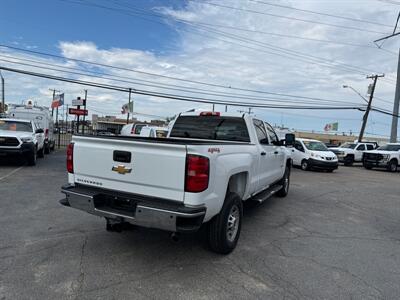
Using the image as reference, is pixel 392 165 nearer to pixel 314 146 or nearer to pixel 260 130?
pixel 314 146

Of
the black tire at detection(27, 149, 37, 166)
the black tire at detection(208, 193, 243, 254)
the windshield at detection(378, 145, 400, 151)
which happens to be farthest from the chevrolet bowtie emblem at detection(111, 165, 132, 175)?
the windshield at detection(378, 145, 400, 151)

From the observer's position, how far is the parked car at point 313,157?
17203 millimetres

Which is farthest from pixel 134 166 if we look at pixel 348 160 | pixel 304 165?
pixel 348 160

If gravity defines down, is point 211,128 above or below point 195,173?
above

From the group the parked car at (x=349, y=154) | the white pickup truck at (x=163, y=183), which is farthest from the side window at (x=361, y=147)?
the white pickup truck at (x=163, y=183)

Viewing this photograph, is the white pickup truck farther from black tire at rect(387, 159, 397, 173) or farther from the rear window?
black tire at rect(387, 159, 397, 173)

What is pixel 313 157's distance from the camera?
17.4 m

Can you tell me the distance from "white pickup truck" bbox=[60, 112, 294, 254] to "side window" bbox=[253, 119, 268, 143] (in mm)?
942

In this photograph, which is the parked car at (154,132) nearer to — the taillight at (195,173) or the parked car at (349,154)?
the taillight at (195,173)

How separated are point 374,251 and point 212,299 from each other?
3019mm

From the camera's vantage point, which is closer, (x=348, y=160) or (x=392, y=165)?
(x=392, y=165)

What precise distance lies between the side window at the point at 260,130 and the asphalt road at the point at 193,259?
5.36 ft

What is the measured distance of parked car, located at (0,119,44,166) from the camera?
1151 cm

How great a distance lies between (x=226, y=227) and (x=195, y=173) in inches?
44.2
